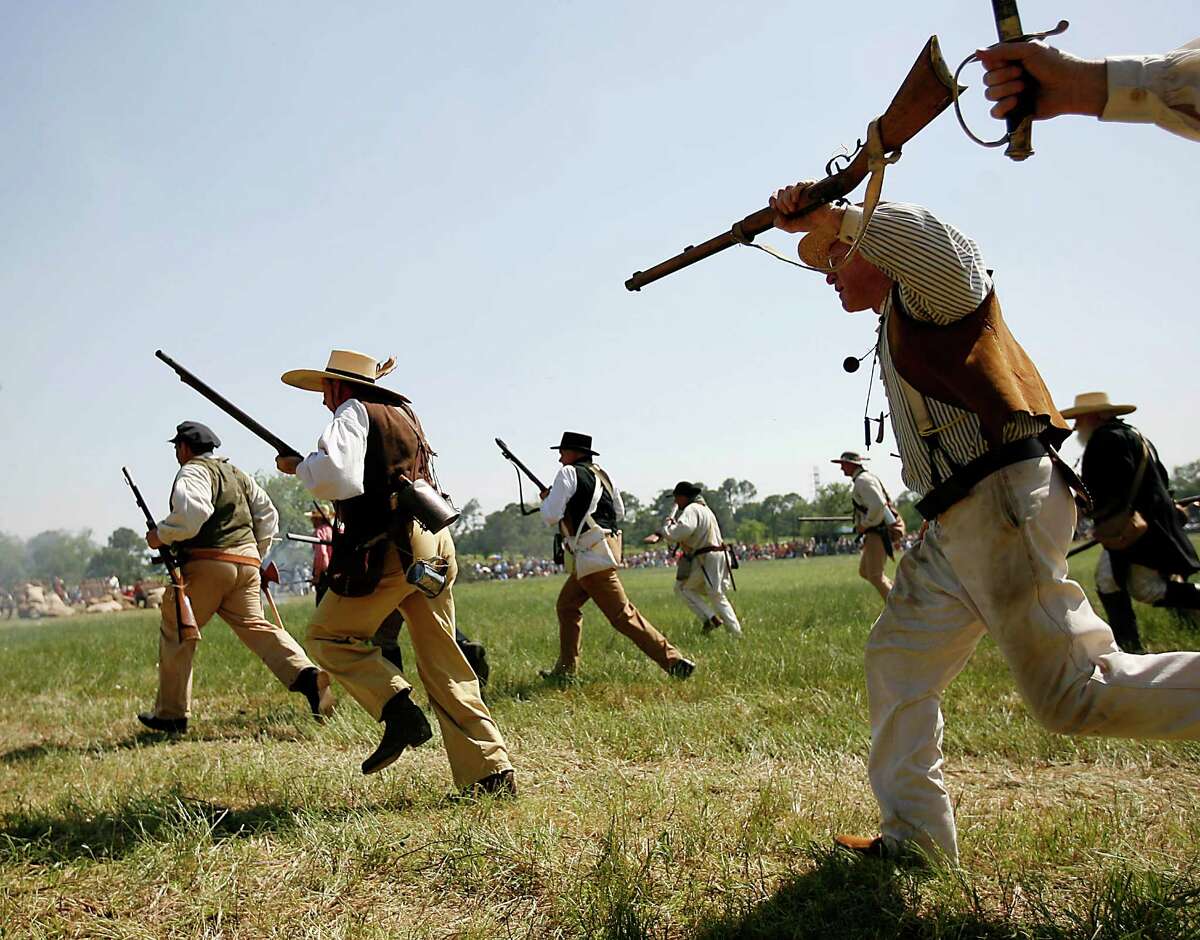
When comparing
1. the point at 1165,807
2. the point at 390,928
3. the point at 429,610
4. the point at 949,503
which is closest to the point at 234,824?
the point at 429,610

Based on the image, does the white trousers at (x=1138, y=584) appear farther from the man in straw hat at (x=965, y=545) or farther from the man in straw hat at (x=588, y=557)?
the man in straw hat at (x=965, y=545)

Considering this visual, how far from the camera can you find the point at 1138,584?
23.1 feet

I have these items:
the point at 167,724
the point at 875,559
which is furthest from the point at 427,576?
the point at 875,559

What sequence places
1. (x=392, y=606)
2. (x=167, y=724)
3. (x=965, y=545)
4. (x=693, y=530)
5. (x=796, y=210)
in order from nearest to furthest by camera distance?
1. (x=965, y=545)
2. (x=796, y=210)
3. (x=392, y=606)
4. (x=167, y=724)
5. (x=693, y=530)

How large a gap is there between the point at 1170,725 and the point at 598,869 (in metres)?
1.90

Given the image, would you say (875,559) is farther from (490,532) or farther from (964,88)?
(490,532)

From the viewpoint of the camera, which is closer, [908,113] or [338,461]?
[908,113]

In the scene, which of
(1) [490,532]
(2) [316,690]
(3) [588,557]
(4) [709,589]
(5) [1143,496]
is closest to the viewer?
(5) [1143,496]

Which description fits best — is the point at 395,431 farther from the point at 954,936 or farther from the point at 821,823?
the point at 954,936

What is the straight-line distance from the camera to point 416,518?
188 inches

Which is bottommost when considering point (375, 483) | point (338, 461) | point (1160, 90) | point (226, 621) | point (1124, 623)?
point (1124, 623)

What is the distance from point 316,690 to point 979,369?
5750 mm

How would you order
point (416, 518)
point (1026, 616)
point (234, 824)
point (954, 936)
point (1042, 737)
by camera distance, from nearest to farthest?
point (954, 936) < point (1026, 616) < point (234, 824) < point (416, 518) < point (1042, 737)

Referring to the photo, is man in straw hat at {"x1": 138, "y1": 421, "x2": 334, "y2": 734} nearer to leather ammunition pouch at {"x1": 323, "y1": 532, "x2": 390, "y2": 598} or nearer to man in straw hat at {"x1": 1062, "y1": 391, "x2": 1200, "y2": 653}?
leather ammunition pouch at {"x1": 323, "y1": 532, "x2": 390, "y2": 598}
